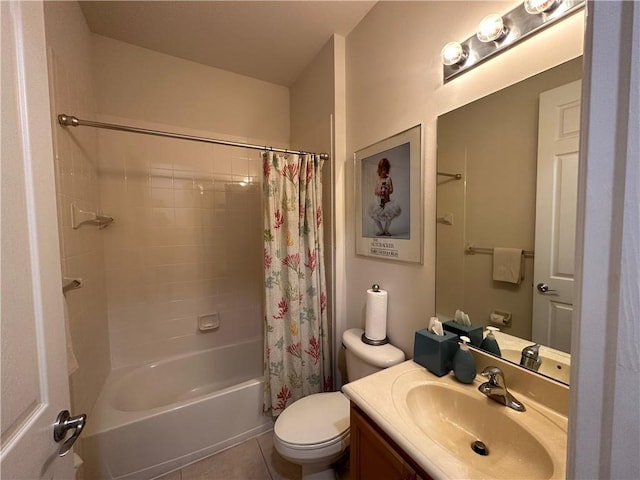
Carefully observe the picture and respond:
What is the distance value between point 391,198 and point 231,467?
5.99ft

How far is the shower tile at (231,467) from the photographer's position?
1.46m

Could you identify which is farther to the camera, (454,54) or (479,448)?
(454,54)

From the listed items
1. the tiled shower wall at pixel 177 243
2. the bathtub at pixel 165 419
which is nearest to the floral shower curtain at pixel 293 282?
the bathtub at pixel 165 419

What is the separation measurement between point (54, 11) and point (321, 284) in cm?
192

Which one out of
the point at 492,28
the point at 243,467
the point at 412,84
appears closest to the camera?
the point at 492,28

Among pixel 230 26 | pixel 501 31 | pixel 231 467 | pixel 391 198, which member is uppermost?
pixel 230 26

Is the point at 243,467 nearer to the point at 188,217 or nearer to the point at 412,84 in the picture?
the point at 188,217

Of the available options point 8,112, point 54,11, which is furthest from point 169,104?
point 8,112

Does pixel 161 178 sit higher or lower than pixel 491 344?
higher

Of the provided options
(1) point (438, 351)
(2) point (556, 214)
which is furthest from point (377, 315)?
(2) point (556, 214)

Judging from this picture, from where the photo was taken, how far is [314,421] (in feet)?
4.16

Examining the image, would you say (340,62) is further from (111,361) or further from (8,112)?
(111,361)

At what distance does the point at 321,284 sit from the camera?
177 centimetres

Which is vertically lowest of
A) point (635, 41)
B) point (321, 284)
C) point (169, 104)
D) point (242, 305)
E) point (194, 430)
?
point (194, 430)
